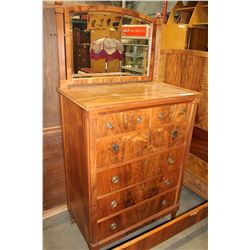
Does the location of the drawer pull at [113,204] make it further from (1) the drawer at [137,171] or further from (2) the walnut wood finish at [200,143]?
(2) the walnut wood finish at [200,143]

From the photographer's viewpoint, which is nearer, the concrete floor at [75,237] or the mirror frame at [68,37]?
the mirror frame at [68,37]

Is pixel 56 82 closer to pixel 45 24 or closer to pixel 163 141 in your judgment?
pixel 45 24

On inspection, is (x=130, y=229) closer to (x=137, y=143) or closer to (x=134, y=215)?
(x=134, y=215)

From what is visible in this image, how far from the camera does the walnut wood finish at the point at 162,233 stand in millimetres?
1152

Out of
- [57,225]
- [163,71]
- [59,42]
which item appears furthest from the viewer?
[163,71]

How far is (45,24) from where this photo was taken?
1354 millimetres

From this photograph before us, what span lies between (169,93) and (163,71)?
1.00 m

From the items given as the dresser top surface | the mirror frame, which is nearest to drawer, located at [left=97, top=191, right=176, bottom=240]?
the dresser top surface

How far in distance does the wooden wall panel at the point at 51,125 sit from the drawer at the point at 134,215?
580 millimetres

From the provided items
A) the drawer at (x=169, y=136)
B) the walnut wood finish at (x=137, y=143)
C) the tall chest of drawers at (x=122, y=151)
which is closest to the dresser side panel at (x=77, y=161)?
the tall chest of drawers at (x=122, y=151)

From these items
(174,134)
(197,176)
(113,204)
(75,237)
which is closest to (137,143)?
(174,134)
